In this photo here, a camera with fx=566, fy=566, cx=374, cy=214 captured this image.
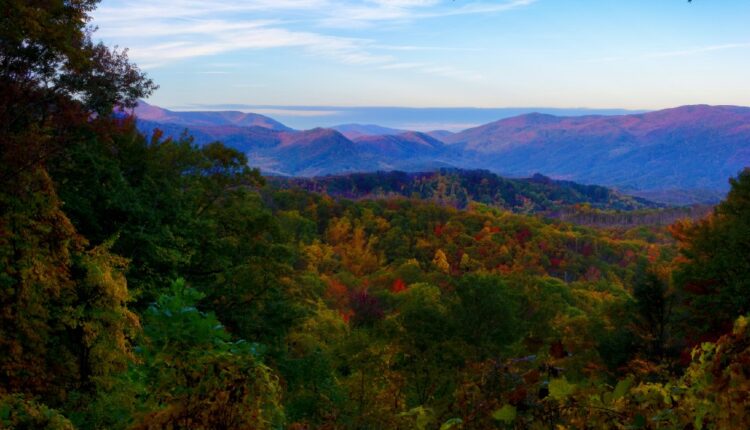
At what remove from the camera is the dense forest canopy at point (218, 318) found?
357 centimetres

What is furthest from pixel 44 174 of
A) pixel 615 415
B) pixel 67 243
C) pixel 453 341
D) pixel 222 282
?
pixel 453 341

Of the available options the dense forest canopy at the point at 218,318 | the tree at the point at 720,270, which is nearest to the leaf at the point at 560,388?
the dense forest canopy at the point at 218,318

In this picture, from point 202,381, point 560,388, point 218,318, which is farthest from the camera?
point 218,318

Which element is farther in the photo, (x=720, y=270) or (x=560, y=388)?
(x=720, y=270)

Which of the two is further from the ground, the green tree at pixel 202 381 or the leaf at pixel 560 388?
the leaf at pixel 560 388

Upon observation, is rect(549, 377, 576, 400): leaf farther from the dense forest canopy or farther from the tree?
the tree

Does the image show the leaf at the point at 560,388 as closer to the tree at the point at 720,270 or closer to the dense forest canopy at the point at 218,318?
the dense forest canopy at the point at 218,318

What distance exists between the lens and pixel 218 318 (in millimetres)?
20047

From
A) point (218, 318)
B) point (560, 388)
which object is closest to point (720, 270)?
point (218, 318)

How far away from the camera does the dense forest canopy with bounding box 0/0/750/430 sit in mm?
3566

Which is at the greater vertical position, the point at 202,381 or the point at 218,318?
the point at 202,381

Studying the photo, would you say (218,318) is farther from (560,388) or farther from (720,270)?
(720,270)

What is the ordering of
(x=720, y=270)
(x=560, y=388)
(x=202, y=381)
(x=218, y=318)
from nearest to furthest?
(x=560, y=388) < (x=202, y=381) < (x=218, y=318) < (x=720, y=270)

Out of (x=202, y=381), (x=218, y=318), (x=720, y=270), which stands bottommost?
(x=218, y=318)
